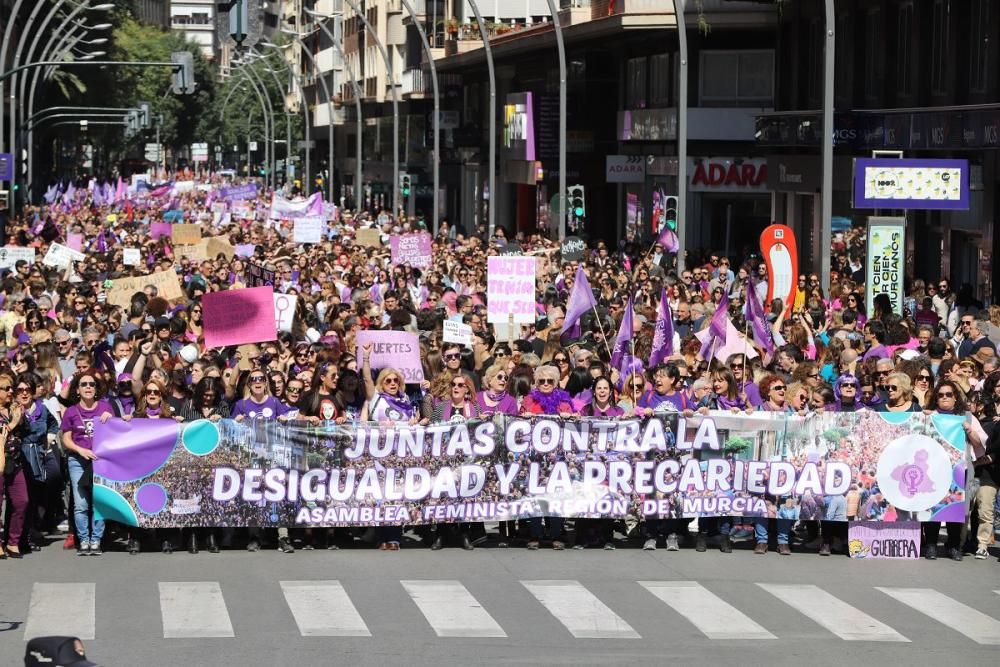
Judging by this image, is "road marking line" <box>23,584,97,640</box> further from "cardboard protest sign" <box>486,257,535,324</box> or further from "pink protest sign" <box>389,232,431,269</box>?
"pink protest sign" <box>389,232,431,269</box>

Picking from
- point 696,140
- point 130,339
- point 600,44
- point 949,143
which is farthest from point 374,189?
point 130,339

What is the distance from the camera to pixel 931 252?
119 feet

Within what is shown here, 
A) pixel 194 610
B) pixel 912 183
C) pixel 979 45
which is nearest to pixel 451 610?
pixel 194 610

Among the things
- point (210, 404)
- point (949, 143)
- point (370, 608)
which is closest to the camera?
point (370, 608)

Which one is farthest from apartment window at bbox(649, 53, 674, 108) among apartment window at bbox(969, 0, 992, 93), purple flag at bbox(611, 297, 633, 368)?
purple flag at bbox(611, 297, 633, 368)

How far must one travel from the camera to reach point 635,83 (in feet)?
176

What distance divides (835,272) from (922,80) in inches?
152

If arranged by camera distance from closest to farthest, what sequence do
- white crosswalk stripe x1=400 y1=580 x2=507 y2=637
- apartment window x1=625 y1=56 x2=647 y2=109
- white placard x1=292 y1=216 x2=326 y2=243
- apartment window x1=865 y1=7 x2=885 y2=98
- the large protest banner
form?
white crosswalk stripe x1=400 y1=580 x2=507 y2=637 → the large protest banner → apartment window x1=865 y1=7 x2=885 y2=98 → white placard x1=292 y1=216 x2=326 y2=243 → apartment window x1=625 y1=56 x2=647 y2=109

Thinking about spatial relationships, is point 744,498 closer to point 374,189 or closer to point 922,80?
point 922,80

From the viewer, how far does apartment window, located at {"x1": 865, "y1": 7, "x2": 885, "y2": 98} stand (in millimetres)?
37906

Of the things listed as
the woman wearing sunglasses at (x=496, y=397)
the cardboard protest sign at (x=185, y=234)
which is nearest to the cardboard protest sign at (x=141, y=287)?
the woman wearing sunglasses at (x=496, y=397)

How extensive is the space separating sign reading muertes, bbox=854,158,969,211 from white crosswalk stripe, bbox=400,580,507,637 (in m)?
11.8

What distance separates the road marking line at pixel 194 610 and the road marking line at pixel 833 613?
352cm

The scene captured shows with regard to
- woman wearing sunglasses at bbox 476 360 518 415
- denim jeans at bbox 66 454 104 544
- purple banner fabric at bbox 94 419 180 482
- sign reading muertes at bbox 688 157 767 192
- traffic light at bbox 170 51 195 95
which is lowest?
denim jeans at bbox 66 454 104 544
